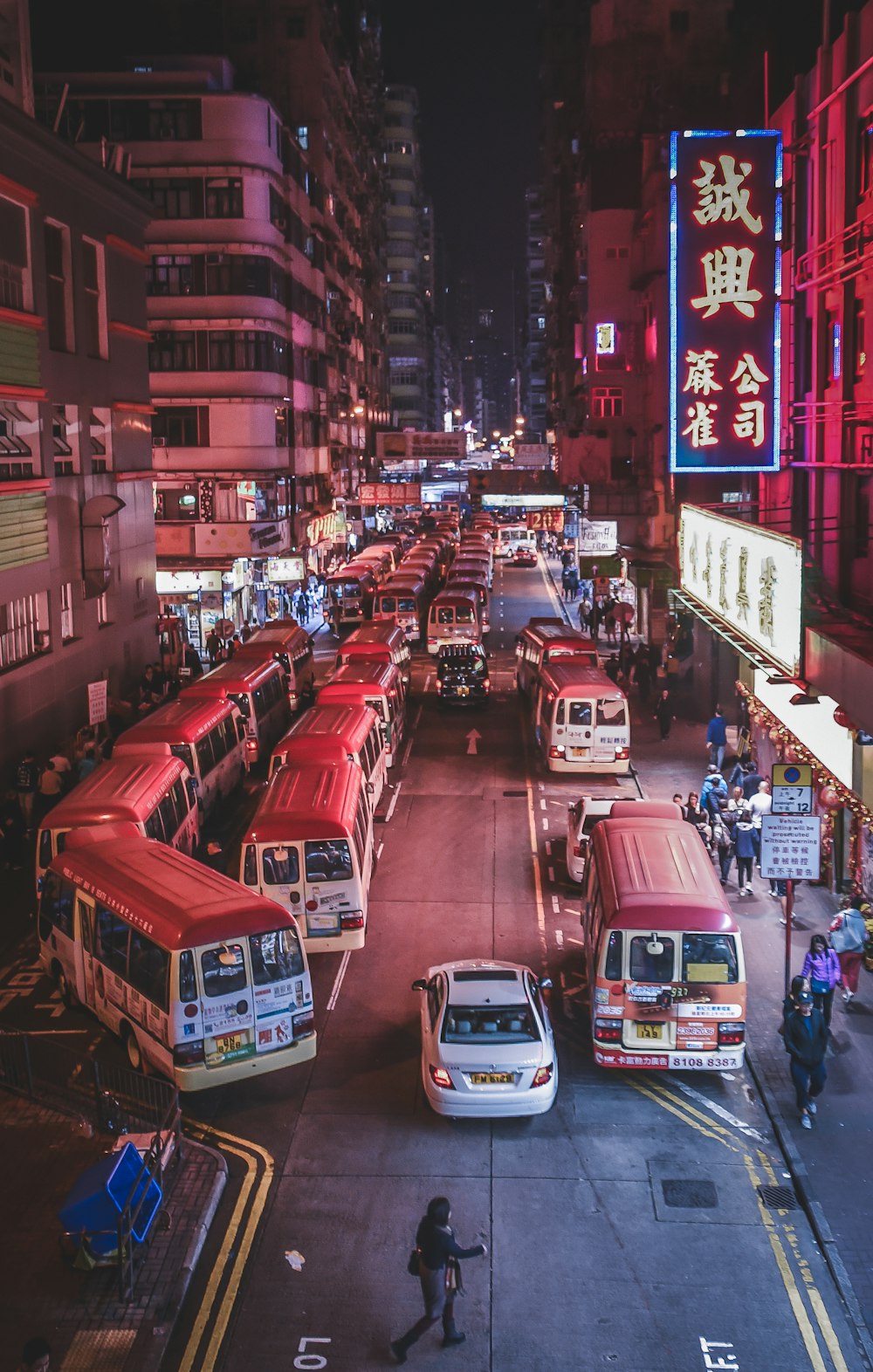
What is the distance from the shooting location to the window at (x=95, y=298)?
109ft

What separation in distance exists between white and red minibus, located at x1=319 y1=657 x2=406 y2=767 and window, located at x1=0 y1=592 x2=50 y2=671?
6.56m

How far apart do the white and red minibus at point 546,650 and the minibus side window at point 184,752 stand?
12.2 metres

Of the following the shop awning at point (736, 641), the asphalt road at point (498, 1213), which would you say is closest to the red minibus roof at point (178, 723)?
the asphalt road at point (498, 1213)

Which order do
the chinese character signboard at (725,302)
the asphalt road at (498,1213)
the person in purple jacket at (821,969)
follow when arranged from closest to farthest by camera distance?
the asphalt road at (498,1213) → the person in purple jacket at (821,969) → the chinese character signboard at (725,302)

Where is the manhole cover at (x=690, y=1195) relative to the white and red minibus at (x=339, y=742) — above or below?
below

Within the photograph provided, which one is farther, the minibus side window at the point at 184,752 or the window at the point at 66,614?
the window at the point at 66,614

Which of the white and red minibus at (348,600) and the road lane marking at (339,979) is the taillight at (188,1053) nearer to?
the road lane marking at (339,979)

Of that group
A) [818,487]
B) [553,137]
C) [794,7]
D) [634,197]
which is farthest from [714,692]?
[553,137]

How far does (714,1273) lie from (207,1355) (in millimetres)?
4308

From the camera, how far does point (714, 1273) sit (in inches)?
428

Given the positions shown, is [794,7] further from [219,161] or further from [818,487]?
[219,161]

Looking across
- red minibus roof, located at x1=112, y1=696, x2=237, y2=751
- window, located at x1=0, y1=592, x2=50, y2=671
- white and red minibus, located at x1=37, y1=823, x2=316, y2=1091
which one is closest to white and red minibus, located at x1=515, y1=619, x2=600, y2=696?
red minibus roof, located at x1=112, y1=696, x2=237, y2=751

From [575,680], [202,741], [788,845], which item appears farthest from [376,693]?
[788,845]

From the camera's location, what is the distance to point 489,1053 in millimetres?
13180
